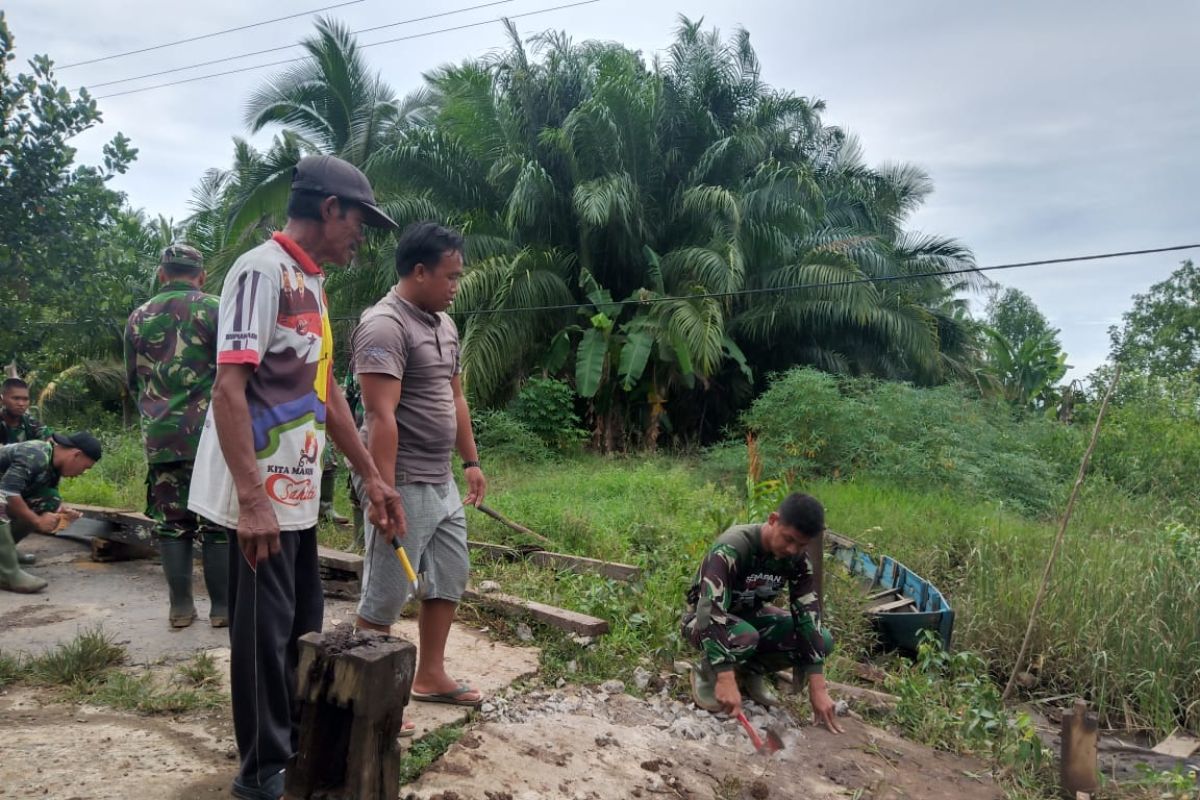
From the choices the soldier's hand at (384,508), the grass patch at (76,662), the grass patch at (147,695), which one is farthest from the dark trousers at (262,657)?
the grass patch at (76,662)

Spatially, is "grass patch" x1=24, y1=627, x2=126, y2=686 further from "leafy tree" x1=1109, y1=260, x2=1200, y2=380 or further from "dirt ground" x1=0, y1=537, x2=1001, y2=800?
"leafy tree" x1=1109, y1=260, x2=1200, y2=380

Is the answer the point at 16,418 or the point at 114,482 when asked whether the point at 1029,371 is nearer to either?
the point at 114,482

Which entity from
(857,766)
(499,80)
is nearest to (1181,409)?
(499,80)

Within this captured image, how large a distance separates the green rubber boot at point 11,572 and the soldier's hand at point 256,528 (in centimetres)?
318

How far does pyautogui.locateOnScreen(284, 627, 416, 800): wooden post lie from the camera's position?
1977 mm

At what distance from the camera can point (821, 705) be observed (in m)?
3.65

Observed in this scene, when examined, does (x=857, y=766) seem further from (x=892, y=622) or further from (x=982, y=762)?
(x=892, y=622)

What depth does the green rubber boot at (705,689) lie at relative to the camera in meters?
3.73

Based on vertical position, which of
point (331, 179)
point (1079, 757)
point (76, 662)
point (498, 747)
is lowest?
point (1079, 757)

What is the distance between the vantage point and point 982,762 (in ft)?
12.7

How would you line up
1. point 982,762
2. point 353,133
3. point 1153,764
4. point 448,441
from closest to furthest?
point 448,441 < point 982,762 < point 1153,764 < point 353,133

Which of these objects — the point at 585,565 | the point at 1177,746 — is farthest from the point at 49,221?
the point at 1177,746

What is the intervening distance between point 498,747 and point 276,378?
1498mm

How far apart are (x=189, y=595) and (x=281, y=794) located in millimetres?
2031
